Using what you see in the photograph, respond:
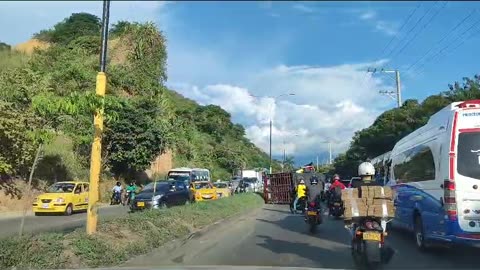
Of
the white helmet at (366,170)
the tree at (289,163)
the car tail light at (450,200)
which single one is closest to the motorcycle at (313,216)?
the white helmet at (366,170)

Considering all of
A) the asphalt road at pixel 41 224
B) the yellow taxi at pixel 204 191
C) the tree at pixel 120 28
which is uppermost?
the tree at pixel 120 28

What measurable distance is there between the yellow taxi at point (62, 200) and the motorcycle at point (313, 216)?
1440 cm

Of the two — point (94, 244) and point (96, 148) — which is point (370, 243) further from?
point (96, 148)

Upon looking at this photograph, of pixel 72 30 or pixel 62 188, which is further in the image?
pixel 72 30

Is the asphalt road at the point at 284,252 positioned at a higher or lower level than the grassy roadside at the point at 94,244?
lower

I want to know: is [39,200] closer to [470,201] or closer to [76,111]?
[76,111]

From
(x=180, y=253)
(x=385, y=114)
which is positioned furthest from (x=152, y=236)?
(x=385, y=114)

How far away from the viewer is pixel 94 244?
10.1 metres

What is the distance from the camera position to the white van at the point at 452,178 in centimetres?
1055

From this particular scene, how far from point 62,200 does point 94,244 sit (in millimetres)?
18111

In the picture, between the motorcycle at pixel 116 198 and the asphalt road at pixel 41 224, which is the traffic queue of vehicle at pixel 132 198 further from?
the motorcycle at pixel 116 198

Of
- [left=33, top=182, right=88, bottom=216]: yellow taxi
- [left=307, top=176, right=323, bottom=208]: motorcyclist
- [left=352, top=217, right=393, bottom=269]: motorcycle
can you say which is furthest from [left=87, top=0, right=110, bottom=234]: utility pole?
[left=33, top=182, right=88, bottom=216]: yellow taxi

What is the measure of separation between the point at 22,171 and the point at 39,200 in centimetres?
439

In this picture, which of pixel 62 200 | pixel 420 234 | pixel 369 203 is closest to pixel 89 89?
pixel 62 200
